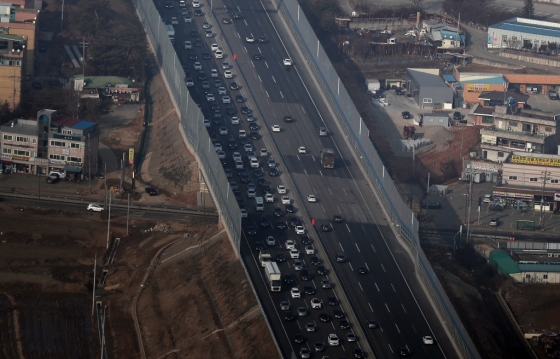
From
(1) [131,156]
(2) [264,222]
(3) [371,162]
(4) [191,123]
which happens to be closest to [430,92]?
(3) [371,162]

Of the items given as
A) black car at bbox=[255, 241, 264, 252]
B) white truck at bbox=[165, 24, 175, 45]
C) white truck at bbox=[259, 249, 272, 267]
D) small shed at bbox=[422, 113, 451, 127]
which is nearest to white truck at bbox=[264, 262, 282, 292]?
white truck at bbox=[259, 249, 272, 267]

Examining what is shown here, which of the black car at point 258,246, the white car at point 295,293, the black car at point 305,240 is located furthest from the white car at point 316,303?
the black car at point 305,240

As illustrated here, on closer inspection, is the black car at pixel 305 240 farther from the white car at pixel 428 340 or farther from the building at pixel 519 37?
the building at pixel 519 37

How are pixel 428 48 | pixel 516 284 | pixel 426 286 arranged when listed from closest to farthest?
pixel 426 286, pixel 516 284, pixel 428 48

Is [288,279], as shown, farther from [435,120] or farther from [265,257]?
[435,120]

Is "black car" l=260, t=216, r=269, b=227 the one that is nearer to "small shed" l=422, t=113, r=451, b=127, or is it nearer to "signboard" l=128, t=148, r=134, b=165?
"signboard" l=128, t=148, r=134, b=165

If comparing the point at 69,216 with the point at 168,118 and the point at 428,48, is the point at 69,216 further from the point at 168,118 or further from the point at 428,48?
the point at 428,48

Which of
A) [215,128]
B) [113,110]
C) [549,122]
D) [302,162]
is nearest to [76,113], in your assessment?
[113,110]
